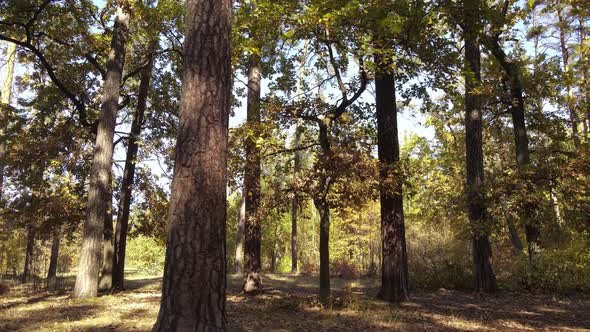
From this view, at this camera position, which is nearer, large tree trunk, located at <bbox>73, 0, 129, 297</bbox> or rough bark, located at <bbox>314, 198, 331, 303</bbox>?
rough bark, located at <bbox>314, 198, 331, 303</bbox>

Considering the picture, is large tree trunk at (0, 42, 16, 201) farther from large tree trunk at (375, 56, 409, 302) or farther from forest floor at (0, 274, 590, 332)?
large tree trunk at (375, 56, 409, 302)

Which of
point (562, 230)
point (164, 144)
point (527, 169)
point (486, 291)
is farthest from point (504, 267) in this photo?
point (164, 144)

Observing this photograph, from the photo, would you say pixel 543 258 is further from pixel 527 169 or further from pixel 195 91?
pixel 195 91

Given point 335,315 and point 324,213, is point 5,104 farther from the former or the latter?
point 335,315

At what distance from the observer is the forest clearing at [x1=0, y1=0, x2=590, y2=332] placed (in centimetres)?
461

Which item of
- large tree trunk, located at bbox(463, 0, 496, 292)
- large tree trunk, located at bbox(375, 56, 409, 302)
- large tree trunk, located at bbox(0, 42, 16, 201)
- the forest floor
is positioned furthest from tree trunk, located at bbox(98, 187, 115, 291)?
large tree trunk, located at bbox(463, 0, 496, 292)

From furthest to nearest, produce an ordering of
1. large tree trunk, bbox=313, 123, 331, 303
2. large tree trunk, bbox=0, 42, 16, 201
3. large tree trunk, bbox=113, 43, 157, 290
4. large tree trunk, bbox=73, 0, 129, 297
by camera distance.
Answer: large tree trunk, bbox=0, 42, 16, 201
large tree trunk, bbox=113, 43, 157, 290
large tree trunk, bbox=73, 0, 129, 297
large tree trunk, bbox=313, 123, 331, 303

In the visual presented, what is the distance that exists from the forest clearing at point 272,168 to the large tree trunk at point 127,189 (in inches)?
3.5

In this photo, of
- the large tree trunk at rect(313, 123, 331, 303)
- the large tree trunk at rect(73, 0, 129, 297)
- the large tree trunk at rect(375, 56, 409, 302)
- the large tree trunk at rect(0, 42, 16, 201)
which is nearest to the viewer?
the large tree trunk at rect(313, 123, 331, 303)

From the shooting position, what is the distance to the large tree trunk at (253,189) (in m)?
9.86

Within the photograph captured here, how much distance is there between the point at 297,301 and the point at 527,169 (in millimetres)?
7525

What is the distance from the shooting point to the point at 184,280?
13.4ft

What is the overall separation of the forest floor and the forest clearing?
0.23 feet

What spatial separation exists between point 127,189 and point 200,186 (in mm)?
11683
